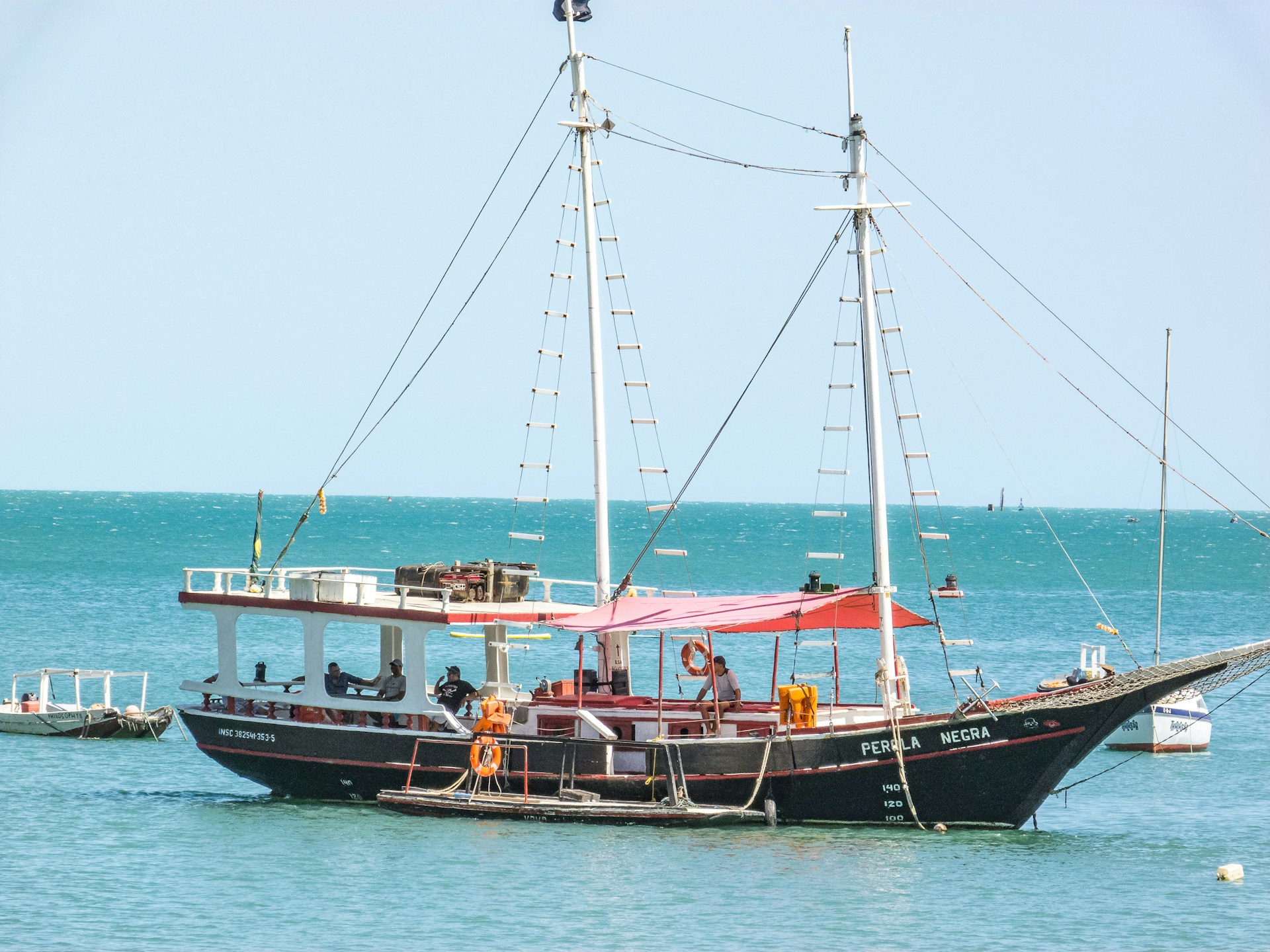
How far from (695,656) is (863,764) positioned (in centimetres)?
392

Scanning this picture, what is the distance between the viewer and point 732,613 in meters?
25.7

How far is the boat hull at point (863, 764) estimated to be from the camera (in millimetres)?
24484

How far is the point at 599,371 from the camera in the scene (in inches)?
1168

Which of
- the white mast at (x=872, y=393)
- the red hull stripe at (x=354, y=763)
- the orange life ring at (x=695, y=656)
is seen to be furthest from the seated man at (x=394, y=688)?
the white mast at (x=872, y=393)

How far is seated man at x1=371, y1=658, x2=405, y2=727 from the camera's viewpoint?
89.8ft

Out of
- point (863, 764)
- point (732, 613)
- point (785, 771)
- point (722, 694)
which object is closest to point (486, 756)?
point (722, 694)

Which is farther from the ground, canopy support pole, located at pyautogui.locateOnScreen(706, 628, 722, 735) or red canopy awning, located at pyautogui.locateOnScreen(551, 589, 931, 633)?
red canopy awning, located at pyautogui.locateOnScreen(551, 589, 931, 633)

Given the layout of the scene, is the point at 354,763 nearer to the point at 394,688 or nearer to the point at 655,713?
the point at 394,688

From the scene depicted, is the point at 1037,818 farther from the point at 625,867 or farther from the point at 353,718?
the point at 353,718

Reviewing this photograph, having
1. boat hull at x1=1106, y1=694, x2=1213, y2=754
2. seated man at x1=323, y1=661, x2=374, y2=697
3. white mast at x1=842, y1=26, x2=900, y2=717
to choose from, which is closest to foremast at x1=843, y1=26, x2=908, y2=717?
white mast at x1=842, y1=26, x2=900, y2=717

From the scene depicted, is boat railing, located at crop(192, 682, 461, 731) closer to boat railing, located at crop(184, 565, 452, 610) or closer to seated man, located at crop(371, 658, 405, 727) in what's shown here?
seated man, located at crop(371, 658, 405, 727)

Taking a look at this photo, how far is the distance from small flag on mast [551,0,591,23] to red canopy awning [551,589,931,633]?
10970mm

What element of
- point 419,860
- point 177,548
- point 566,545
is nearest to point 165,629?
point 419,860

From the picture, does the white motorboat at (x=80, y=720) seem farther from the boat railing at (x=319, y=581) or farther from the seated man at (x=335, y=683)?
the seated man at (x=335, y=683)
